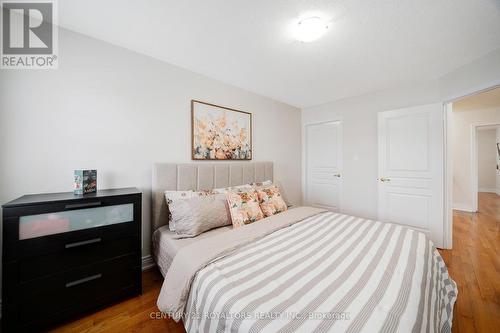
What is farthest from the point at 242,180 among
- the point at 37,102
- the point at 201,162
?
the point at 37,102

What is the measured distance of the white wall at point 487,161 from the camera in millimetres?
6316

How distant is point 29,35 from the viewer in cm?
156

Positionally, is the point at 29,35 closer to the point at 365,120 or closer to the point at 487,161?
the point at 365,120

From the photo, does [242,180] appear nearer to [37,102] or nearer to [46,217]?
[46,217]

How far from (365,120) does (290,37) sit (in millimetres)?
2233

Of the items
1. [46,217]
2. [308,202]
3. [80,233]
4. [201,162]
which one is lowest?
[308,202]

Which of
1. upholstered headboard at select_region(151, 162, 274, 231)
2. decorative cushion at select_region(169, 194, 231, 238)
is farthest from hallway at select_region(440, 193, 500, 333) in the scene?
upholstered headboard at select_region(151, 162, 274, 231)

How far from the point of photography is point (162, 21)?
1.57 m

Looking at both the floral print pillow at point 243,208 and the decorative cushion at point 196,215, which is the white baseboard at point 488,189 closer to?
the floral print pillow at point 243,208

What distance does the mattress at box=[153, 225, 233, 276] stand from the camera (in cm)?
159

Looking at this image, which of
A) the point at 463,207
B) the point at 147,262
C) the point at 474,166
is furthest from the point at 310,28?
the point at 463,207

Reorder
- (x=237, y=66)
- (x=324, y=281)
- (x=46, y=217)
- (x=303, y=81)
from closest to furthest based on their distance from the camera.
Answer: (x=324, y=281) < (x=46, y=217) < (x=237, y=66) < (x=303, y=81)

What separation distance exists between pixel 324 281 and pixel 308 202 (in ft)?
10.2

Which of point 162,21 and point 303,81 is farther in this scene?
point 303,81
